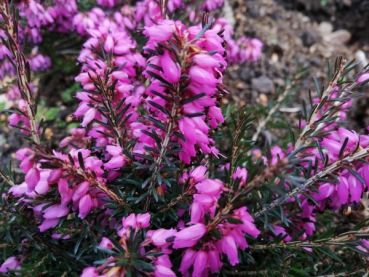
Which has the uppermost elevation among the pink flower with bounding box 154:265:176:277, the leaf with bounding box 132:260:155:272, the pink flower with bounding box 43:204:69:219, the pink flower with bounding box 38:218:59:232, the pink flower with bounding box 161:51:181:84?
the pink flower with bounding box 161:51:181:84

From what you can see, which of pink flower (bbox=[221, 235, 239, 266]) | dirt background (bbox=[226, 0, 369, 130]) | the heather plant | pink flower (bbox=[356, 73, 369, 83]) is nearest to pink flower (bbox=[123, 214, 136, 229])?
the heather plant

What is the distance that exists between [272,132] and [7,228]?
2716 mm

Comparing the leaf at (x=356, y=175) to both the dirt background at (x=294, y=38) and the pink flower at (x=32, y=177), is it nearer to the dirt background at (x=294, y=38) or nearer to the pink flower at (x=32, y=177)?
the pink flower at (x=32, y=177)

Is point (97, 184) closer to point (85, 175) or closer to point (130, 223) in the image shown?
point (85, 175)

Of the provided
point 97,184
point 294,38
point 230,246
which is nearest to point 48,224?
point 97,184

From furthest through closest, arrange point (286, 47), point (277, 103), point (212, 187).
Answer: point (286, 47)
point (277, 103)
point (212, 187)

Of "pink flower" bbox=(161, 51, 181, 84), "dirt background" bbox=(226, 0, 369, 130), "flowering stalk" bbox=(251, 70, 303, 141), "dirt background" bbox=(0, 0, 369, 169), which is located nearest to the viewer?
"pink flower" bbox=(161, 51, 181, 84)

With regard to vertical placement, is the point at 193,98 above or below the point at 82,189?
above

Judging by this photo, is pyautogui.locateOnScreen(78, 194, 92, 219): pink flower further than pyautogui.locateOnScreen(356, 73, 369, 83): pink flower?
No

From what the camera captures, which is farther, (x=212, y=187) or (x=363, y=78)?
(x=363, y=78)

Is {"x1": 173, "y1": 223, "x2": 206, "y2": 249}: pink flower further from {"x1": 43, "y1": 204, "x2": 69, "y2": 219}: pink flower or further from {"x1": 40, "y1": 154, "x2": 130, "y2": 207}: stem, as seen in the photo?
{"x1": 43, "y1": 204, "x2": 69, "y2": 219}: pink flower

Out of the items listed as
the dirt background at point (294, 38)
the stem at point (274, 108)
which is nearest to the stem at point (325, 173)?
the stem at point (274, 108)

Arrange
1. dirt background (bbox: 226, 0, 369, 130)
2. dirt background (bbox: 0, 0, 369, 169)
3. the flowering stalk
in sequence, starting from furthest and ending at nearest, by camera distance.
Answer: dirt background (bbox: 226, 0, 369, 130)
dirt background (bbox: 0, 0, 369, 169)
the flowering stalk

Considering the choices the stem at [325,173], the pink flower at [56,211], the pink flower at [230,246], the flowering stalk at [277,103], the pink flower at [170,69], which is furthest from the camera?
the flowering stalk at [277,103]
